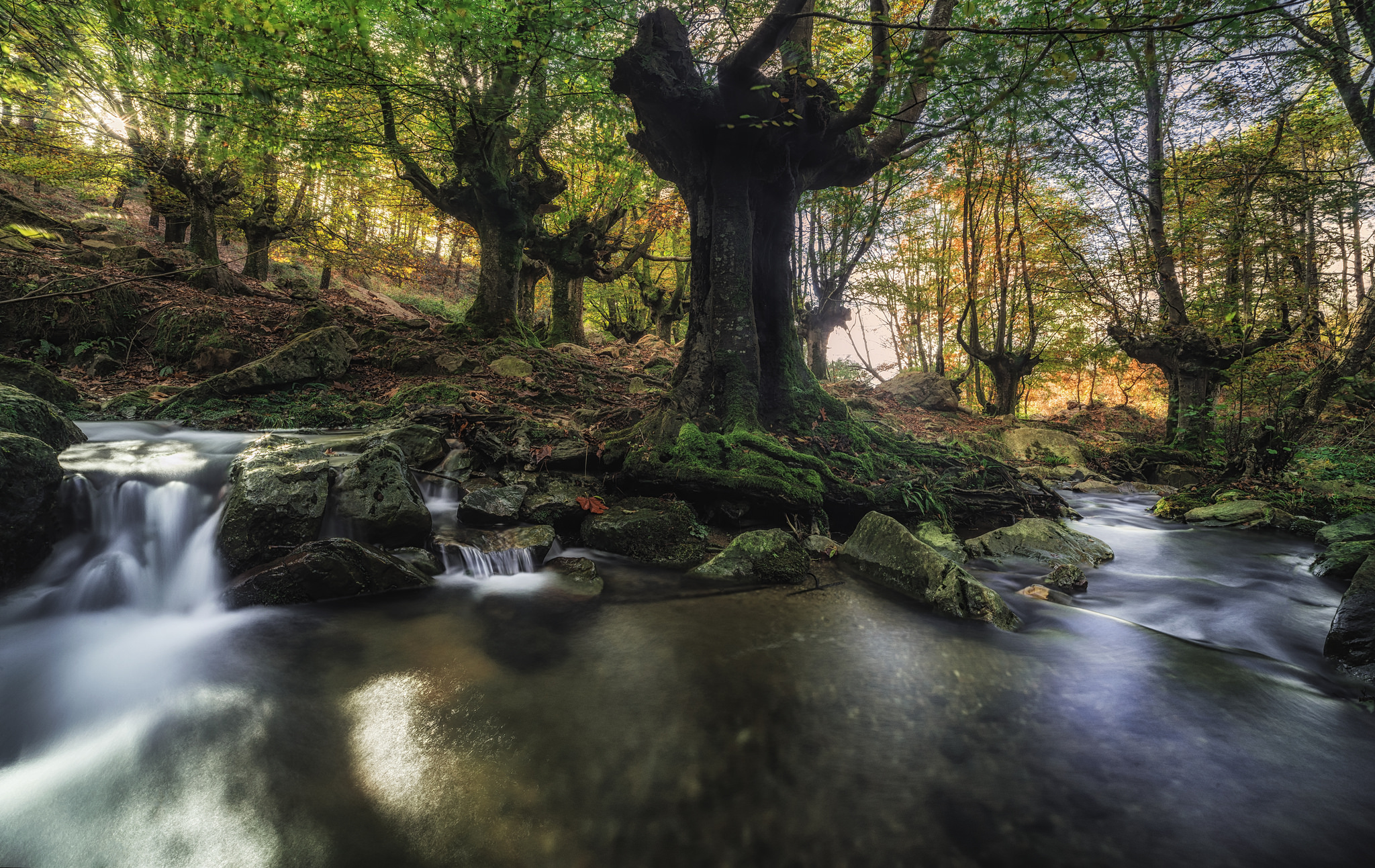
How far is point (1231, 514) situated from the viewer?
21.9 feet

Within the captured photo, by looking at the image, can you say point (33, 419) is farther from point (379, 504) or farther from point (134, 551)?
point (379, 504)

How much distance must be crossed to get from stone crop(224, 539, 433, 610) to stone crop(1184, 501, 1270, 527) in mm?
9717

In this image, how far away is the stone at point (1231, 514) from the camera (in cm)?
652

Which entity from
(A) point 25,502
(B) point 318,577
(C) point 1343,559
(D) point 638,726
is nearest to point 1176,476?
(C) point 1343,559

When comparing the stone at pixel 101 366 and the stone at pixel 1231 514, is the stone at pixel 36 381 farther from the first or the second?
the stone at pixel 1231 514

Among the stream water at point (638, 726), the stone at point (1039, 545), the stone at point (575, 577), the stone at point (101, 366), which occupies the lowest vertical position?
the stream water at point (638, 726)

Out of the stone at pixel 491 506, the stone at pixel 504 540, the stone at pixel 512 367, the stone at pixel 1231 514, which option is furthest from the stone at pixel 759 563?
the stone at pixel 512 367

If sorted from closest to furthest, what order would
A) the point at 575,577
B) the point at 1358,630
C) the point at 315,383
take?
the point at 1358,630, the point at 575,577, the point at 315,383

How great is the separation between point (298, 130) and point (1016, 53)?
11135mm

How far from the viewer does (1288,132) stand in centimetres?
748

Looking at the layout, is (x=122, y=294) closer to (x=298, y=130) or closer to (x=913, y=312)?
(x=298, y=130)

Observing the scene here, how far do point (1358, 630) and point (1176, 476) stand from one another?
8.41 metres

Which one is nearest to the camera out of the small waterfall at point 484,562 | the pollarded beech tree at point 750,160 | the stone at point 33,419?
the stone at point 33,419

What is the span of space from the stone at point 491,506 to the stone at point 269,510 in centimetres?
122
